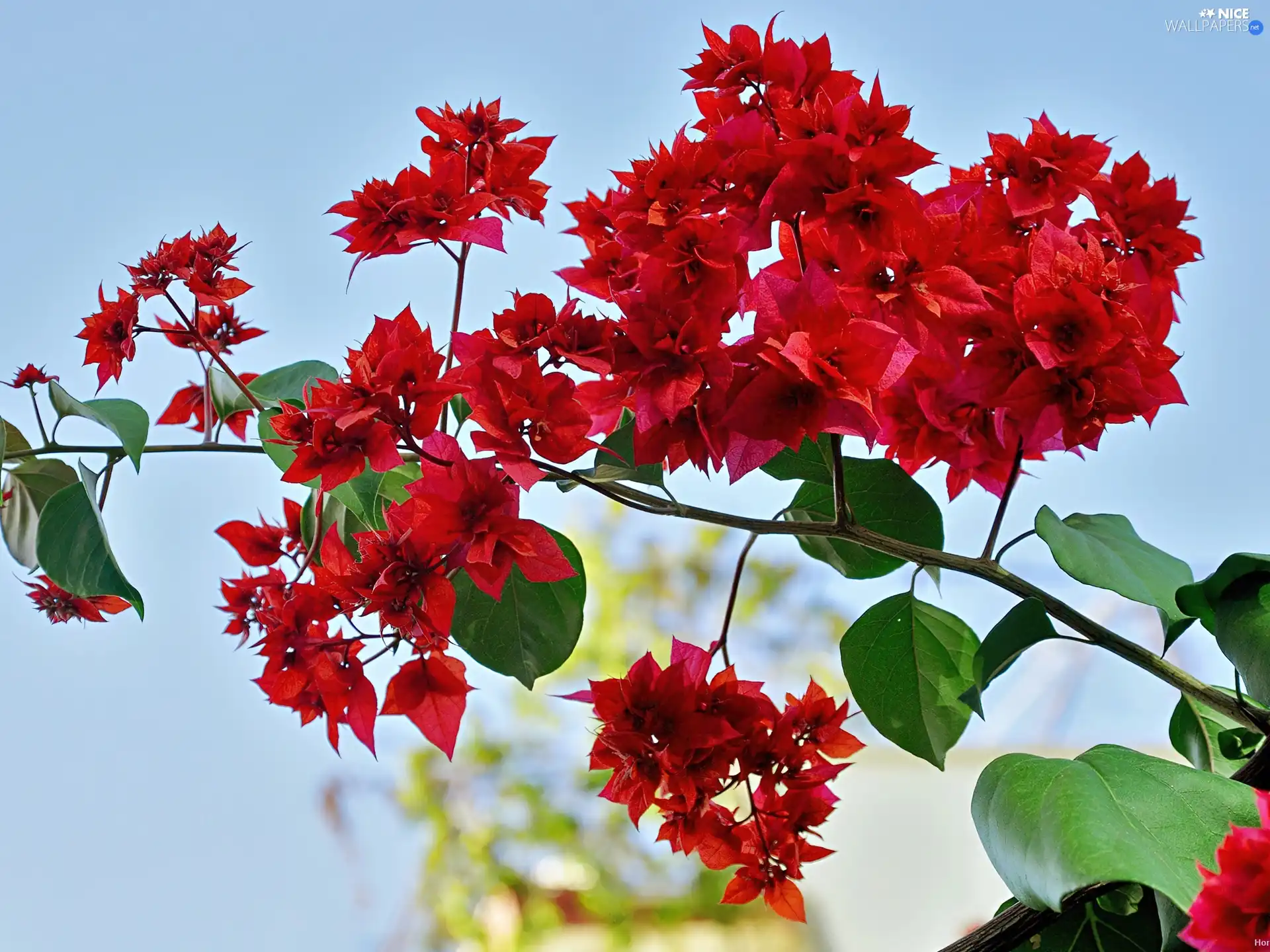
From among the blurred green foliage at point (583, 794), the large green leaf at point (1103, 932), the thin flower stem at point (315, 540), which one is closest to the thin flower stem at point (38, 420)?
the thin flower stem at point (315, 540)

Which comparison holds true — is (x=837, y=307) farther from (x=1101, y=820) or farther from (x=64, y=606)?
(x=64, y=606)

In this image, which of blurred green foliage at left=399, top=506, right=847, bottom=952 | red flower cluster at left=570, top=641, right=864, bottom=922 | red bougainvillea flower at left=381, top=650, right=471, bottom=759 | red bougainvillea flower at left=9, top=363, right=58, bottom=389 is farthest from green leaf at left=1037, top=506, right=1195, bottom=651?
blurred green foliage at left=399, top=506, right=847, bottom=952

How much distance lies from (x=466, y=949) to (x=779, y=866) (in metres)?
3.09

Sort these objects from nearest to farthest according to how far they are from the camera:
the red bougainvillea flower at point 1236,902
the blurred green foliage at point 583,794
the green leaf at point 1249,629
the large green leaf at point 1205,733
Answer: the red bougainvillea flower at point 1236,902, the green leaf at point 1249,629, the large green leaf at point 1205,733, the blurred green foliage at point 583,794

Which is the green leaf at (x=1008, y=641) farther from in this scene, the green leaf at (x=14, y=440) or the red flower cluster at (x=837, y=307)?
the green leaf at (x=14, y=440)

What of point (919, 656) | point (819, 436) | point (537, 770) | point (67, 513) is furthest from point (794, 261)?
point (537, 770)

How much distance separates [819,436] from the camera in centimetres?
46

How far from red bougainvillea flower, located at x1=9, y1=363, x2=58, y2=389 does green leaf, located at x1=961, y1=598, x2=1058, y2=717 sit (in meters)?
0.41

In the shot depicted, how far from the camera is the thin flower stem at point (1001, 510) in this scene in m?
0.41

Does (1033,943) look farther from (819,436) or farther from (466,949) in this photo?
(466,949)

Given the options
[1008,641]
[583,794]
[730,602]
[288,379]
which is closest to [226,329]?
[288,379]

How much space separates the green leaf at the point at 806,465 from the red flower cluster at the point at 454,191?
142 millimetres

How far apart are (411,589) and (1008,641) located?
0.23 meters

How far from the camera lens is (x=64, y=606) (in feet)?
1.70
